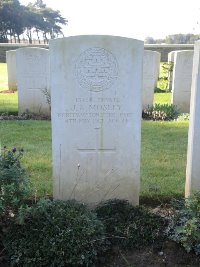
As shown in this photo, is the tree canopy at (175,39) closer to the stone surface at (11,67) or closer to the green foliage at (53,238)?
the stone surface at (11,67)

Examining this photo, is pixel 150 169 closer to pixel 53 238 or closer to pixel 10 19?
pixel 53 238

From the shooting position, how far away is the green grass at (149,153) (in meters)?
4.60

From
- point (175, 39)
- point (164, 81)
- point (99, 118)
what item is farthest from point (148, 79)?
point (175, 39)

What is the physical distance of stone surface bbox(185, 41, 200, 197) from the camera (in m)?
3.66

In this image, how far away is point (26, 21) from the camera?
5366 centimetres

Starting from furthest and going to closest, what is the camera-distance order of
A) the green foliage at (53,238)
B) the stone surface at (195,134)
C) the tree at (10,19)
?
the tree at (10,19) → the stone surface at (195,134) → the green foliage at (53,238)

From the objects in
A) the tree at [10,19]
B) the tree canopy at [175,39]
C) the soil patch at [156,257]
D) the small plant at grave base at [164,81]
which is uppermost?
the tree at [10,19]

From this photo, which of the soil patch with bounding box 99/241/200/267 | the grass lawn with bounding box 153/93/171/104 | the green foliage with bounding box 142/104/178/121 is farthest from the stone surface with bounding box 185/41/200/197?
the grass lawn with bounding box 153/93/171/104

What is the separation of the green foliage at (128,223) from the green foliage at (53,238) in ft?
0.56

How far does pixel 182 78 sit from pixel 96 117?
290 inches

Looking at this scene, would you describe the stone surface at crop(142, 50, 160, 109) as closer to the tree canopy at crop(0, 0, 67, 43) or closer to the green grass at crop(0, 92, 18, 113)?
the green grass at crop(0, 92, 18, 113)

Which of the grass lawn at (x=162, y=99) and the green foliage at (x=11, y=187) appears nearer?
the green foliage at (x=11, y=187)

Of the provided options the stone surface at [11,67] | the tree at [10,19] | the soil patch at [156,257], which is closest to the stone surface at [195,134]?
the soil patch at [156,257]

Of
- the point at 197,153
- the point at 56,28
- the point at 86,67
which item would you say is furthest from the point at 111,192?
the point at 56,28
